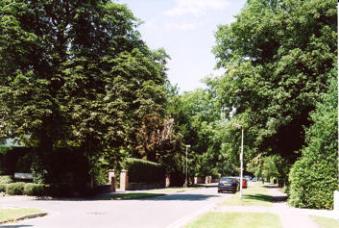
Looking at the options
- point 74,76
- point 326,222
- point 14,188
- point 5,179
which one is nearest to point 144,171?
point 5,179

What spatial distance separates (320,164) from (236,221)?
1072 cm

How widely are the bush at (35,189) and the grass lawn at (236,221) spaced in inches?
698

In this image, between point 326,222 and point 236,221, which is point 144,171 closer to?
point 236,221

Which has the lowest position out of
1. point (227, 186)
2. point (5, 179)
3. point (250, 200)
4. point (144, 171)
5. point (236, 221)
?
point (250, 200)

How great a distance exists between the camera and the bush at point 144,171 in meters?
55.5

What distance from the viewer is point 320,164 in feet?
97.1

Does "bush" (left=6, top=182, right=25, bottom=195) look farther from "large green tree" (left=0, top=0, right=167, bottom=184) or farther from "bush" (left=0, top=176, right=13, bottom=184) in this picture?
"bush" (left=0, top=176, right=13, bottom=184)

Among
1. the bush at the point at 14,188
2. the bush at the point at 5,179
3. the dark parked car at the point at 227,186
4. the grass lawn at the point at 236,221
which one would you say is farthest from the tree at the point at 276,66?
the bush at the point at 5,179

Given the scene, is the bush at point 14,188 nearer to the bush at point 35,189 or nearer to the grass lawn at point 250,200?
the bush at point 35,189

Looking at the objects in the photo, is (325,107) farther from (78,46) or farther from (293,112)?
(78,46)

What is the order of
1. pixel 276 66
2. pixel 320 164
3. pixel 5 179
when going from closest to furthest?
pixel 320 164
pixel 276 66
pixel 5 179

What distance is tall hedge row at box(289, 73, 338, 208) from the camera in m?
28.3

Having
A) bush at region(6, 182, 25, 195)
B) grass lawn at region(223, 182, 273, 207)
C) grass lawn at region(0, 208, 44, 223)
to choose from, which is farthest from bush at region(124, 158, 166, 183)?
grass lawn at region(0, 208, 44, 223)

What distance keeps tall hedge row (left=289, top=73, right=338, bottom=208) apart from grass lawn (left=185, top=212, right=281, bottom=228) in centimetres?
724
